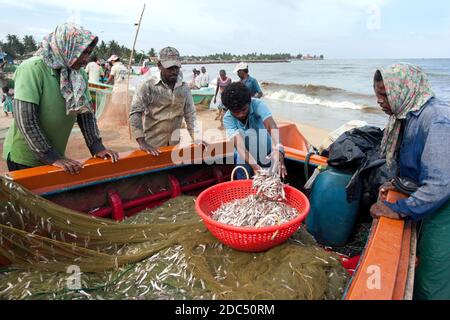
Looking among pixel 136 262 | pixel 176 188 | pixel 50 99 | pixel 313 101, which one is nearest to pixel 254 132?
pixel 176 188

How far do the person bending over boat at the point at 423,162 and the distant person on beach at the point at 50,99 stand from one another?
8.14 ft

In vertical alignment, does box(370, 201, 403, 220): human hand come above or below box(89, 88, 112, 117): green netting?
below

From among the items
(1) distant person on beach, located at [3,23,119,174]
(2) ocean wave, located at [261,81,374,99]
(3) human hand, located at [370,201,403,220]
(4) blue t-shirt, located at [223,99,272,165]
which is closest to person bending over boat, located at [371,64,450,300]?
(3) human hand, located at [370,201,403,220]

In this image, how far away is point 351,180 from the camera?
325 centimetres

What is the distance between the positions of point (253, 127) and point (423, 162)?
1.91 meters

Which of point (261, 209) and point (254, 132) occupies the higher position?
point (254, 132)

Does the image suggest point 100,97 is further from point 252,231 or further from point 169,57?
point 252,231

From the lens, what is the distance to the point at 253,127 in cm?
371

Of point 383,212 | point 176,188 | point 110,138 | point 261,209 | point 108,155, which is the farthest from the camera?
point 110,138

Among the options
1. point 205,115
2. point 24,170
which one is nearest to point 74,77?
point 24,170

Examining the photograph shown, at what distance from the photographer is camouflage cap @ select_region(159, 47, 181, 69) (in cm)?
369

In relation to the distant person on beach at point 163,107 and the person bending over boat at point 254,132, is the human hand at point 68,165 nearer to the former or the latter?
the distant person on beach at point 163,107

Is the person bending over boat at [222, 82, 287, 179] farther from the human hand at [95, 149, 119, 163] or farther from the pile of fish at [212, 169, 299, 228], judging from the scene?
the human hand at [95, 149, 119, 163]

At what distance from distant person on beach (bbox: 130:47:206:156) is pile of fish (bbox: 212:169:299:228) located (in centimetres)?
147
